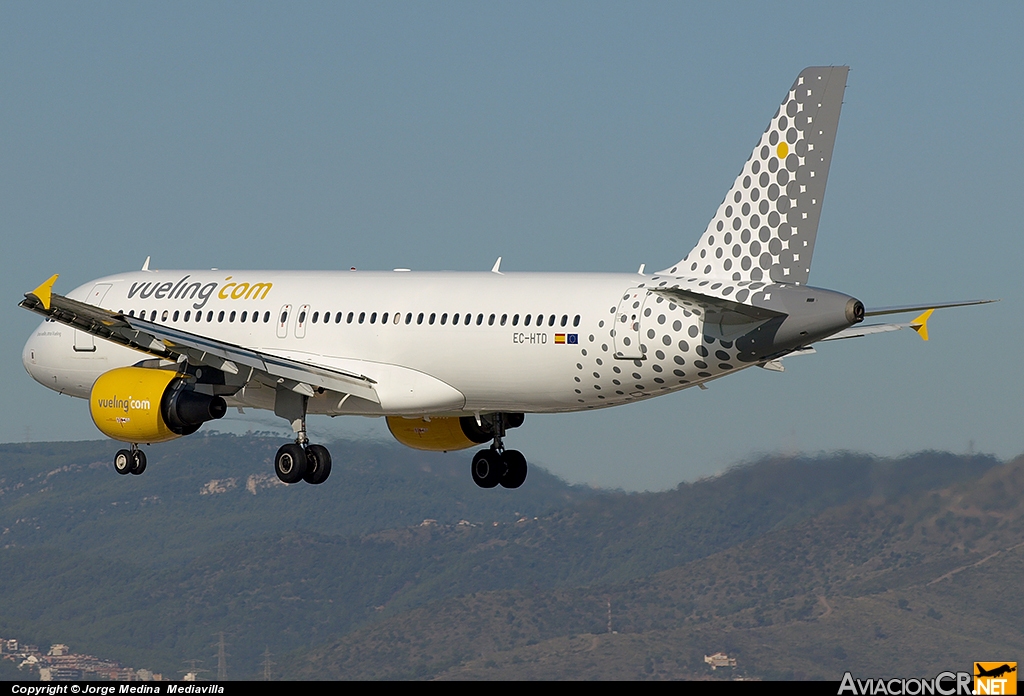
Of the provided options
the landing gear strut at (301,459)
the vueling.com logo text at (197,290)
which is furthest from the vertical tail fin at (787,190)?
the vueling.com logo text at (197,290)

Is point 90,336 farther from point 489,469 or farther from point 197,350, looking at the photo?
point 489,469

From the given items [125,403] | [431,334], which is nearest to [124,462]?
[125,403]

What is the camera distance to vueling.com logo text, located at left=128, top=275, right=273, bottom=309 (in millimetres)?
48312

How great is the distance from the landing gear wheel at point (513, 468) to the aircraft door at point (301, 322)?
7.23 meters

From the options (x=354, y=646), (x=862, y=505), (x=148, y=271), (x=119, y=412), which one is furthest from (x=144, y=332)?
(x=354, y=646)

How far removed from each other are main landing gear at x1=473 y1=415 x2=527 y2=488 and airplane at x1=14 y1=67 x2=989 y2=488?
65 mm

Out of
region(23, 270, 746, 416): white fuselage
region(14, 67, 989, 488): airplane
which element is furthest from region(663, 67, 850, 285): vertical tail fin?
region(23, 270, 746, 416): white fuselage

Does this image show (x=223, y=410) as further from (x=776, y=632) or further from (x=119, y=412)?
(x=776, y=632)

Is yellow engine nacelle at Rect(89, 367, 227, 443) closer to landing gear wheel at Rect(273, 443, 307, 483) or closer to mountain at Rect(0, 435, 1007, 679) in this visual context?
landing gear wheel at Rect(273, 443, 307, 483)

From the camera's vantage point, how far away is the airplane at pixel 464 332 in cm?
3972

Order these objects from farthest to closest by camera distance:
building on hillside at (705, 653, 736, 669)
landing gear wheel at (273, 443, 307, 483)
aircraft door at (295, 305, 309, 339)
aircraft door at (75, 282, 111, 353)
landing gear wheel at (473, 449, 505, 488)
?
building on hillside at (705, 653, 736, 669), aircraft door at (75, 282, 111, 353), landing gear wheel at (473, 449, 505, 488), aircraft door at (295, 305, 309, 339), landing gear wheel at (273, 443, 307, 483)

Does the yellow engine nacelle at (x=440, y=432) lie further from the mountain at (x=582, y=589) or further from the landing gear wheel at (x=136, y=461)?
the mountain at (x=582, y=589)

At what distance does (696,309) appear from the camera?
39.8m

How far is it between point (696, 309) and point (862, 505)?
51866mm
